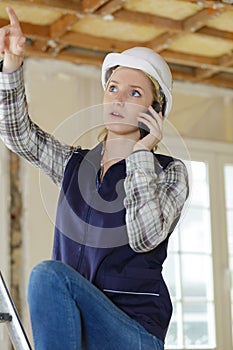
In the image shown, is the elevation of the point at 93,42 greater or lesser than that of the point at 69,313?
greater

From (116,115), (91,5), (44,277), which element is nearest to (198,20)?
(91,5)

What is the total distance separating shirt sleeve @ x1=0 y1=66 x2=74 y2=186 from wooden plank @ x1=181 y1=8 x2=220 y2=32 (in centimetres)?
254

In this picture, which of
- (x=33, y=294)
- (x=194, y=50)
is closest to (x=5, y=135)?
(x=33, y=294)

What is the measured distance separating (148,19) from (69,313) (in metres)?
3.25

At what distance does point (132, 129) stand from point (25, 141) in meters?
0.34

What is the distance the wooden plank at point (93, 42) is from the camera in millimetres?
4953

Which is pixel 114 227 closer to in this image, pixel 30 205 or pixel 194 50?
pixel 30 205

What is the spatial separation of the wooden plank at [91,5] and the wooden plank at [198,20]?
2.18 ft

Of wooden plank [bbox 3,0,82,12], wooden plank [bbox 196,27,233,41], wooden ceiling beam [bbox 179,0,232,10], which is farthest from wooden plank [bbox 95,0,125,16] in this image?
wooden plank [bbox 196,27,233,41]

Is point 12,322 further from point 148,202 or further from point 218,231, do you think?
point 218,231

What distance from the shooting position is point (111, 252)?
190 cm

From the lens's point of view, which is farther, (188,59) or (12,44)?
(188,59)

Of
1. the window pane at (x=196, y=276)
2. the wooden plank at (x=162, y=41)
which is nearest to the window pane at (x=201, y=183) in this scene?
the window pane at (x=196, y=276)

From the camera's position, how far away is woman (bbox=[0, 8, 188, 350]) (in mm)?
1700
